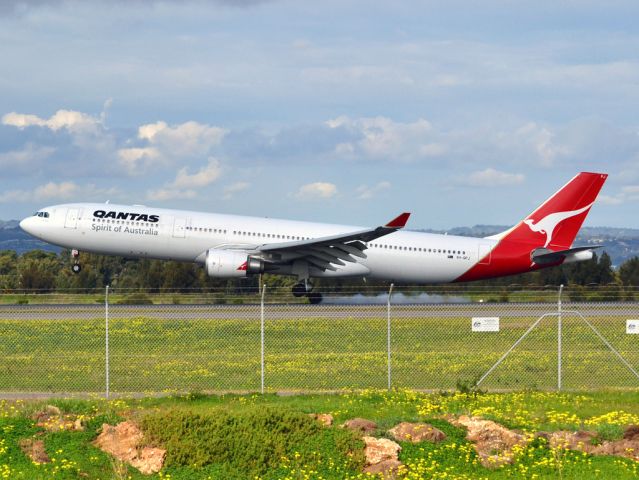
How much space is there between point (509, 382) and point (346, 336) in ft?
26.4

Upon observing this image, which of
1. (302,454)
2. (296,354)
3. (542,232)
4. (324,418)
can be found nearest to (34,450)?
(302,454)

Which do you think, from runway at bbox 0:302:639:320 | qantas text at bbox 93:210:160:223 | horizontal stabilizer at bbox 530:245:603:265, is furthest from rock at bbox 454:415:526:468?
horizontal stabilizer at bbox 530:245:603:265

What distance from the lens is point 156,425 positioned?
13805 millimetres

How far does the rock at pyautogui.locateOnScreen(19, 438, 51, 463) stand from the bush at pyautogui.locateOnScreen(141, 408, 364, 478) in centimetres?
144

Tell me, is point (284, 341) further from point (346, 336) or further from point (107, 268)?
point (107, 268)

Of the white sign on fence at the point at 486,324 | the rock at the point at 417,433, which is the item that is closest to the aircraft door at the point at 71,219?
the white sign on fence at the point at 486,324

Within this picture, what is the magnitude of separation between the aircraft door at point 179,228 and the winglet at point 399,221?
9.08 metres

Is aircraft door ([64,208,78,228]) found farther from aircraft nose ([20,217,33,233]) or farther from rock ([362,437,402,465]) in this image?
rock ([362,437,402,465])

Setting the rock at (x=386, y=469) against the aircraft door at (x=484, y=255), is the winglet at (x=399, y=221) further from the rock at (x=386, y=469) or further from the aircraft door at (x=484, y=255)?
the rock at (x=386, y=469)

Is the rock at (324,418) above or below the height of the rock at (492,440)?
above

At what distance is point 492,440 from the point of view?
45.2 ft

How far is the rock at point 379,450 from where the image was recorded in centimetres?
1324

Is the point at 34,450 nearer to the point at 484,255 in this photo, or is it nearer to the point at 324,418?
the point at 324,418

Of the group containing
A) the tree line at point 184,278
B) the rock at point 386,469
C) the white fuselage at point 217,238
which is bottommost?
the rock at point 386,469
